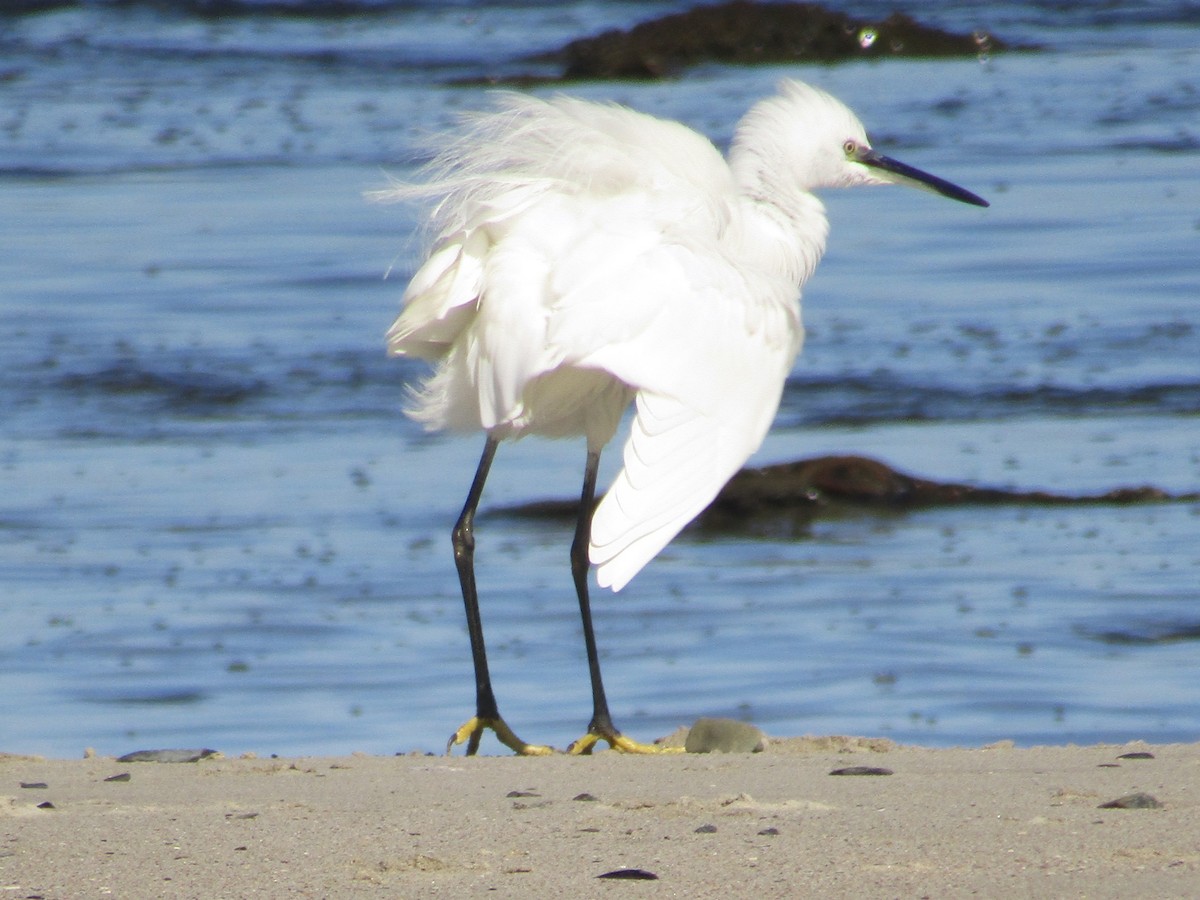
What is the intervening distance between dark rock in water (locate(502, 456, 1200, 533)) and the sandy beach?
4.05 meters

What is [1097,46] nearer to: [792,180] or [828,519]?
[828,519]

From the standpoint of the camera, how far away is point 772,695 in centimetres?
649

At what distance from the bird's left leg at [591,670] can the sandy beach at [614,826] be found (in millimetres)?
704

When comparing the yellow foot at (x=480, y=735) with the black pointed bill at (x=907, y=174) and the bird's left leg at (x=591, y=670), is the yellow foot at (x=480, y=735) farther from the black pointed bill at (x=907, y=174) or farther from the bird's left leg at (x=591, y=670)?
the black pointed bill at (x=907, y=174)

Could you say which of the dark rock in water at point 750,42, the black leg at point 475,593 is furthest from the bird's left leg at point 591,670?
the dark rock in water at point 750,42

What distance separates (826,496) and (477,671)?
12.2 feet

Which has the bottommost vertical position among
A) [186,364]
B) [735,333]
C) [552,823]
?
[186,364]

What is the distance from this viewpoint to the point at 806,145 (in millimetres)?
6414

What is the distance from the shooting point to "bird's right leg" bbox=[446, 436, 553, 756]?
577cm

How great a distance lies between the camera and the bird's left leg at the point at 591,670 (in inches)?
224

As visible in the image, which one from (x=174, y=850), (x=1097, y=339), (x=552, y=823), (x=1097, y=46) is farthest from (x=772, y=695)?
(x=1097, y=46)

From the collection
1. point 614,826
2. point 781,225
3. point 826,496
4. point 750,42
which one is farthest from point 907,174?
A: point 750,42

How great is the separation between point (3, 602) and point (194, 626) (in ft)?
2.81

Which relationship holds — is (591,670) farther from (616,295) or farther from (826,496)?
(826,496)
